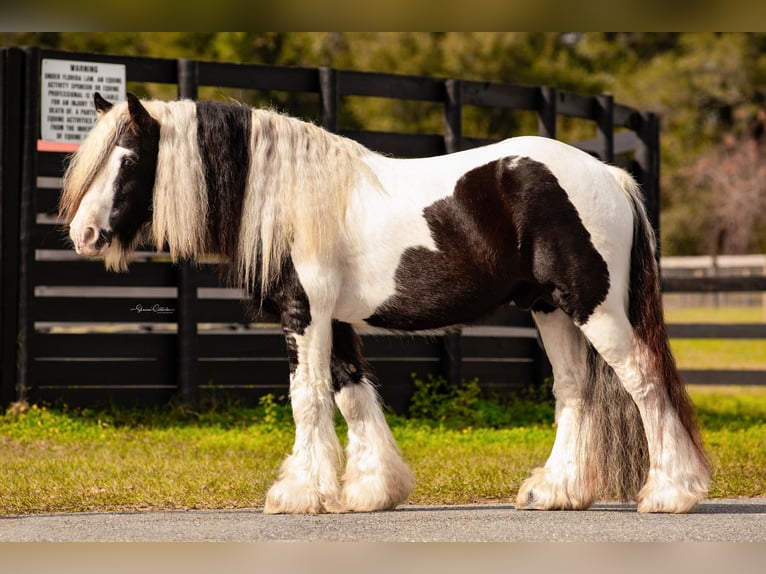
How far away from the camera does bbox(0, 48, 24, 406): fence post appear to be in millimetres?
9156

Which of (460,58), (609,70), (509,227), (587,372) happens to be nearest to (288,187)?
(509,227)

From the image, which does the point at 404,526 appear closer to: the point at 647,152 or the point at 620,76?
the point at 647,152

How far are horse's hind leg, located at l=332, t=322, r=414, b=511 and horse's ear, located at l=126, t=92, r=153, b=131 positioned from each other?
4.72 ft

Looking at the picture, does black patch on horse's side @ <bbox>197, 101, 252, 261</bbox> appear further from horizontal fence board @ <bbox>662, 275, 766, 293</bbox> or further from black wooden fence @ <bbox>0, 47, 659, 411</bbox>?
horizontal fence board @ <bbox>662, 275, 766, 293</bbox>

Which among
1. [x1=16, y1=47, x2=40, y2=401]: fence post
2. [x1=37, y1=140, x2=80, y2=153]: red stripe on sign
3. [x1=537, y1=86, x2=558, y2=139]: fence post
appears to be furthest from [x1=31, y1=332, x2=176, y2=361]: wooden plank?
[x1=537, y1=86, x2=558, y2=139]: fence post

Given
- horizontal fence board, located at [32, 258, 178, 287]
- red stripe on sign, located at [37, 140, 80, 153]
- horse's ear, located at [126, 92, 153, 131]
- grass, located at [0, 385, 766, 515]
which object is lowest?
grass, located at [0, 385, 766, 515]

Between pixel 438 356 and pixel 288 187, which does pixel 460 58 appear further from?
pixel 288 187

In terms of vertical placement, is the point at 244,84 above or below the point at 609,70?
below

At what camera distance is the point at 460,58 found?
2528 cm

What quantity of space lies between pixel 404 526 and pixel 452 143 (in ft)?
19.6

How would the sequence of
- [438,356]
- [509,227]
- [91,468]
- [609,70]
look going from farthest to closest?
[609,70] < [438,356] < [91,468] < [509,227]
